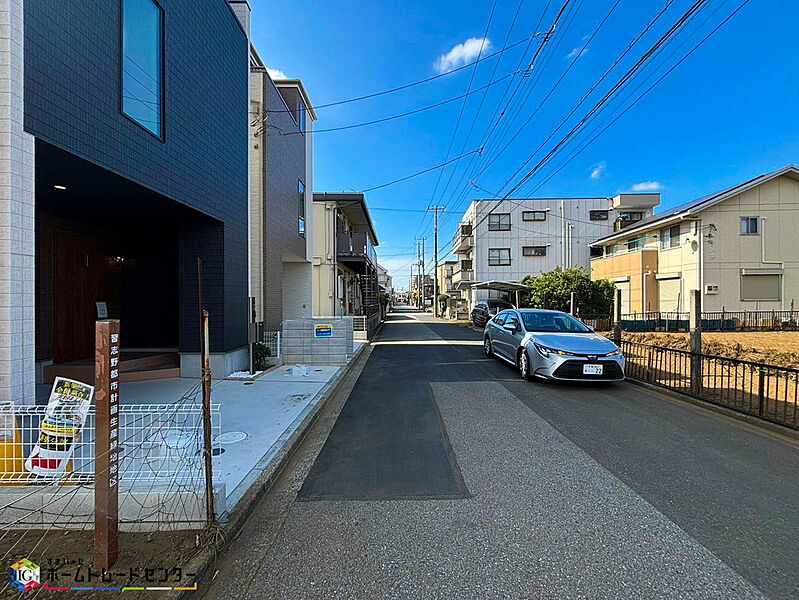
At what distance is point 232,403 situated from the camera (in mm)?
6445

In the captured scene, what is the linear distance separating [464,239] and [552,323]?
31.8m

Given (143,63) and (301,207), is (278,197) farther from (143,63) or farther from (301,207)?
(143,63)

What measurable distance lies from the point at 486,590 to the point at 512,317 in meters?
8.46

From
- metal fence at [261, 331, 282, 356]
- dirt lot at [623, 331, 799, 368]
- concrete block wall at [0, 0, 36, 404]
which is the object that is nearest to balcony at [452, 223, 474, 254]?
dirt lot at [623, 331, 799, 368]

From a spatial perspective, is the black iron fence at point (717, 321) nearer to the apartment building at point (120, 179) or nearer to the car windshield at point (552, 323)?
the car windshield at point (552, 323)

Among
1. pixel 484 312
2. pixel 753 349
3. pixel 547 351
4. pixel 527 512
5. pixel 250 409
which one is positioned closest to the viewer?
pixel 527 512

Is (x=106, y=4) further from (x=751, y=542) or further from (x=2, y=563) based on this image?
(x=751, y=542)

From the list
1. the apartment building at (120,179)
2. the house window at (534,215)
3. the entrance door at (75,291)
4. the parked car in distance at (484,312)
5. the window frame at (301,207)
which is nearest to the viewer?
the apartment building at (120,179)

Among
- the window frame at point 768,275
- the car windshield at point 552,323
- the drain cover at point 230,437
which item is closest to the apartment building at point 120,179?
the drain cover at point 230,437

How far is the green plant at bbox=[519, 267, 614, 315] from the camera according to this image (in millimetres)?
20953

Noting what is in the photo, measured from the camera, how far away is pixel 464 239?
133ft

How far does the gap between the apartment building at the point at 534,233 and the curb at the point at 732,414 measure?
1180 inches

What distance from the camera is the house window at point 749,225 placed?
2236 cm

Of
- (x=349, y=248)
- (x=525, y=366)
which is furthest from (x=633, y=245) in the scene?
(x=525, y=366)
